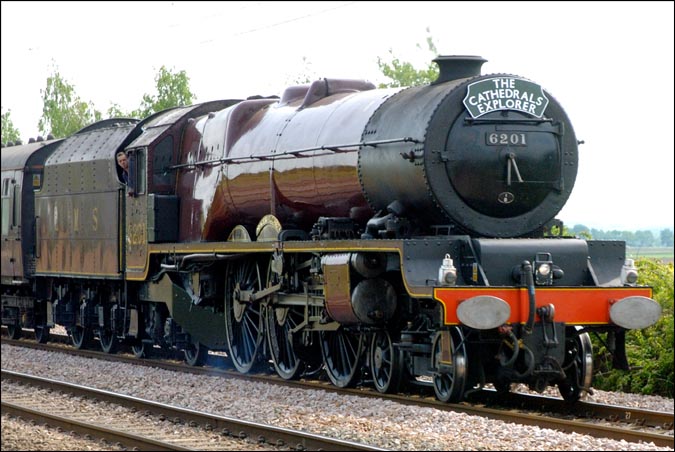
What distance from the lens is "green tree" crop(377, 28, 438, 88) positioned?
34.0 m

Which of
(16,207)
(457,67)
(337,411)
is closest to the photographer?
(337,411)

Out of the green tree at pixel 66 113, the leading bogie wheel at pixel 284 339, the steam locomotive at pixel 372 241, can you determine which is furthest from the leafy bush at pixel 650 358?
the green tree at pixel 66 113

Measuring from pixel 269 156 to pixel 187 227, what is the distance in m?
2.89

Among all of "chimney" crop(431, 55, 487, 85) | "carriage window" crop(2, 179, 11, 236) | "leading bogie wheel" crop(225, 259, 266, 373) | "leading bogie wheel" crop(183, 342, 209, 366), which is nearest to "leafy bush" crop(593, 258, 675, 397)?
"chimney" crop(431, 55, 487, 85)

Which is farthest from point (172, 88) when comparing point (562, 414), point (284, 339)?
point (562, 414)

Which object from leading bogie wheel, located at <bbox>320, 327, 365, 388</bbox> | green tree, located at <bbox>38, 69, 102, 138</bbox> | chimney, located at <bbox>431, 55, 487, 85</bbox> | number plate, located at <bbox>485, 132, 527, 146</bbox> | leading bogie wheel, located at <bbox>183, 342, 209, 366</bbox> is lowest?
leading bogie wheel, located at <bbox>183, 342, 209, 366</bbox>

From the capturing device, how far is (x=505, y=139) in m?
12.3

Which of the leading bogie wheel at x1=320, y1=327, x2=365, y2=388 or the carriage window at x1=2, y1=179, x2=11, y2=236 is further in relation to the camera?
the carriage window at x1=2, y1=179, x2=11, y2=236

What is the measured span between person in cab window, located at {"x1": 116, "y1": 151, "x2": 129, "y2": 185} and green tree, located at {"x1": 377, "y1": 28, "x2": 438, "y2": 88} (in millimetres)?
15999

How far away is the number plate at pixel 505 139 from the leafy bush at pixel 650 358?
2.98 metres

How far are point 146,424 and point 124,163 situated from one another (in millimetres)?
7874

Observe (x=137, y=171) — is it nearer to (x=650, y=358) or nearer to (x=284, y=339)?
(x=284, y=339)

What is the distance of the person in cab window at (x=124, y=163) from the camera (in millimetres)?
18547

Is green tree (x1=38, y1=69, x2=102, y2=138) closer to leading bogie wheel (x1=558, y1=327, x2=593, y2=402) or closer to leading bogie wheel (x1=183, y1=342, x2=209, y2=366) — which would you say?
leading bogie wheel (x1=183, y1=342, x2=209, y2=366)
